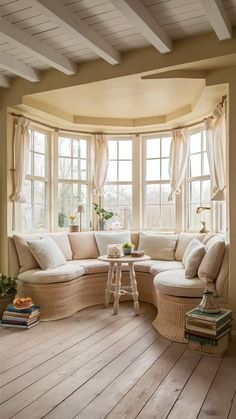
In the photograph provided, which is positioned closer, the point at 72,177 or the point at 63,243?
the point at 63,243

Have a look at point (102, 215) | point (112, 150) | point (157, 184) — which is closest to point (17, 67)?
point (112, 150)

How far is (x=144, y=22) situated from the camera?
9.22 feet

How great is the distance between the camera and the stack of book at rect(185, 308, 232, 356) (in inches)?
113

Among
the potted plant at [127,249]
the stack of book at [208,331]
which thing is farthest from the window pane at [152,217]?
the stack of book at [208,331]

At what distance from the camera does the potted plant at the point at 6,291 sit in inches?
153

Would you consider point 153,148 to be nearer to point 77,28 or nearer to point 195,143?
point 195,143

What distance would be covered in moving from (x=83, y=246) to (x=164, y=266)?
1343mm

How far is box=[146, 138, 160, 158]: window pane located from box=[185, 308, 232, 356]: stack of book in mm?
3226

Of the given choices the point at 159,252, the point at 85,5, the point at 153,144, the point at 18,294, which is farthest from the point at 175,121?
the point at 18,294

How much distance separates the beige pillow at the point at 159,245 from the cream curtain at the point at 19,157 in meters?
1.89

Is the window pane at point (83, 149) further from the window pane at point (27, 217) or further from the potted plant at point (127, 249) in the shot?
the potted plant at point (127, 249)

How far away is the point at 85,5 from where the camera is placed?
277 cm

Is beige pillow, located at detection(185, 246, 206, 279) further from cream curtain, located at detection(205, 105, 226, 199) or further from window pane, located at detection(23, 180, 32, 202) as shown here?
window pane, located at detection(23, 180, 32, 202)

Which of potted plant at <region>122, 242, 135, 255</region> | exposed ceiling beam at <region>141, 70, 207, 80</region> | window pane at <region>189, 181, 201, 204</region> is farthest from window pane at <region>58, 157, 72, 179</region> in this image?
exposed ceiling beam at <region>141, 70, 207, 80</region>
